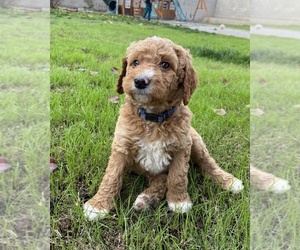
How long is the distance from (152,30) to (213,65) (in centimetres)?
34

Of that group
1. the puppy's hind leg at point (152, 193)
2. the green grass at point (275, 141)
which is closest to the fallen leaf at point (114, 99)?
the puppy's hind leg at point (152, 193)

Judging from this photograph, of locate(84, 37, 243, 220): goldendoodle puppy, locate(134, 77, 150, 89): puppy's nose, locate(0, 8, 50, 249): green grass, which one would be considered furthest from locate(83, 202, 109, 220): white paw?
locate(134, 77, 150, 89): puppy's nose

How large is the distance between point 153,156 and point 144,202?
15 centimetres

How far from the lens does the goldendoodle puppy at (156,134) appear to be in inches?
40.9

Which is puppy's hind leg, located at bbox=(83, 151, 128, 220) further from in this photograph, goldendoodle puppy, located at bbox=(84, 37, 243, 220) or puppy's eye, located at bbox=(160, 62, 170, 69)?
puppy's eye, located at bbox=(160, 62, 170, 69)

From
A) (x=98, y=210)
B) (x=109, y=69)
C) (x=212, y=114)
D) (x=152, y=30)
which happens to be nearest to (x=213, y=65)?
(x=212, y=114)

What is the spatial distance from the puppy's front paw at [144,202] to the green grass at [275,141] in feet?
1.03

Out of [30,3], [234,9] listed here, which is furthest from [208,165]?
[30,3]

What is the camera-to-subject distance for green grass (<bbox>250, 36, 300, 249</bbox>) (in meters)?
0.93

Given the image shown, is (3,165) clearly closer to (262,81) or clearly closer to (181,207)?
(181,207)

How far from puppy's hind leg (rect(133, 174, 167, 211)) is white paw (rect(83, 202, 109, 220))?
0.32 ft

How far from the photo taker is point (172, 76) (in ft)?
3.43

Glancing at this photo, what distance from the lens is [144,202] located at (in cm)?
109

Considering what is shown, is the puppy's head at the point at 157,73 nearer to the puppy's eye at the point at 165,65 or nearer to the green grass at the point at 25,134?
the puppy's eye at the point at 165,65
